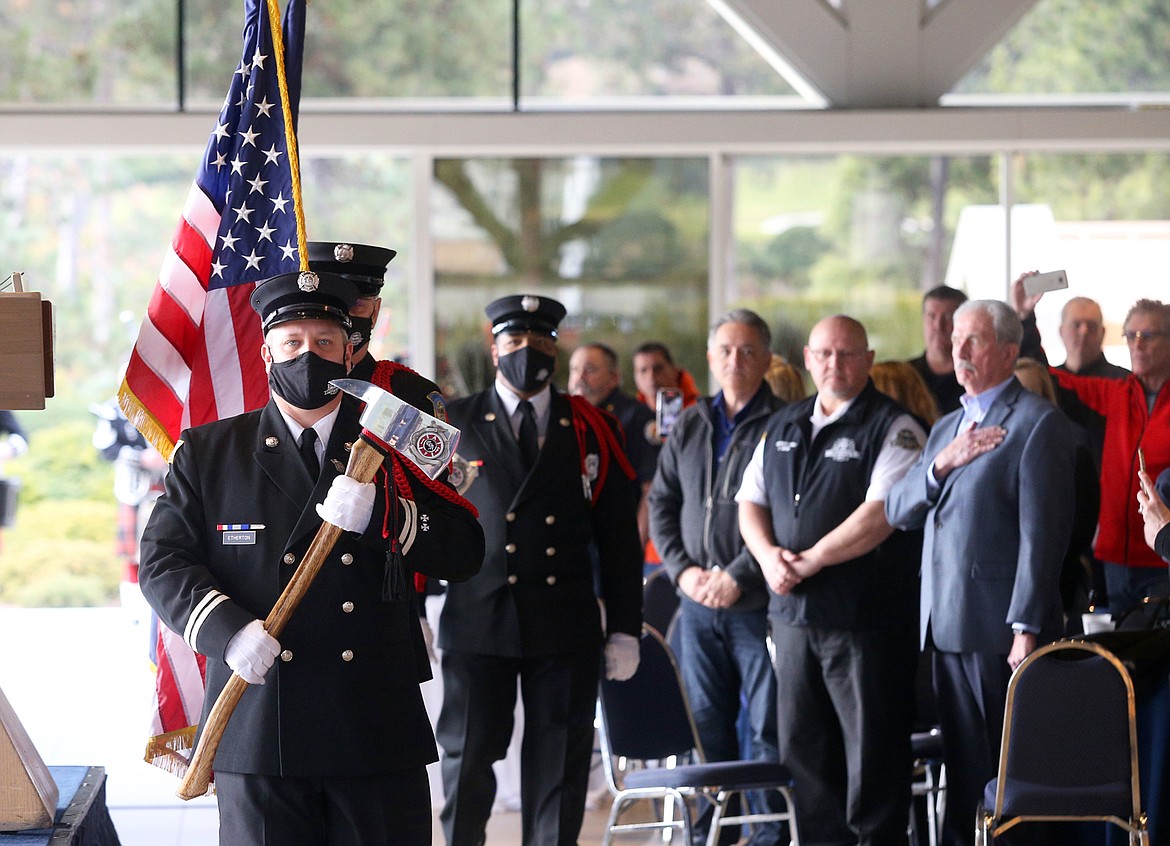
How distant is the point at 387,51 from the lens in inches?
306

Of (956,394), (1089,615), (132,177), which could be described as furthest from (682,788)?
(132,177)

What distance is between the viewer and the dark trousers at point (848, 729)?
4445 millimetres

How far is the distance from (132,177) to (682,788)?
40.5 ft

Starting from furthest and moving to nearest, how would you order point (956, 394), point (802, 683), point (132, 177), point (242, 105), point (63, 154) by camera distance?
point (132, 177) → point (63, 154) → point (956, 394) → point (802, 683) → point (242, 105)

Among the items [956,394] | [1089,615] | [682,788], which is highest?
[956,394]

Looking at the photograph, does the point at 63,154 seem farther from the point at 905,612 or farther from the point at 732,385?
the point at 905,612

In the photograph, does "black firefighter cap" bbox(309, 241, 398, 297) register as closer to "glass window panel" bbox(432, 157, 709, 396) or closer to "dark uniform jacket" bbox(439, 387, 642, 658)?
"dark uniform jacket" bbox(439, 387, 642, 658)

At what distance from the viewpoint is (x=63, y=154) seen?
7.64 m

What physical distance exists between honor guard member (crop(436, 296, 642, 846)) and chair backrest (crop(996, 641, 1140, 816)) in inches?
43.8

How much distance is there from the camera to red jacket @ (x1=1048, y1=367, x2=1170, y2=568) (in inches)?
201

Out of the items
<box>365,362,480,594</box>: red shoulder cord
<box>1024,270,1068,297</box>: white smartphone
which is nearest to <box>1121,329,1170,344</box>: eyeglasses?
<box>1024,270,1068,297</box>: white smartphone

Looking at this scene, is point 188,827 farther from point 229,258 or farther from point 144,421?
point 229,258

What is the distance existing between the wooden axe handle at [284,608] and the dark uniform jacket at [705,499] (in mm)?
2286

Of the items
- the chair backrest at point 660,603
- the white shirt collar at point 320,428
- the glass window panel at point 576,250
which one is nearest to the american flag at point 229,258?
the white shirt collar at point 320,428
